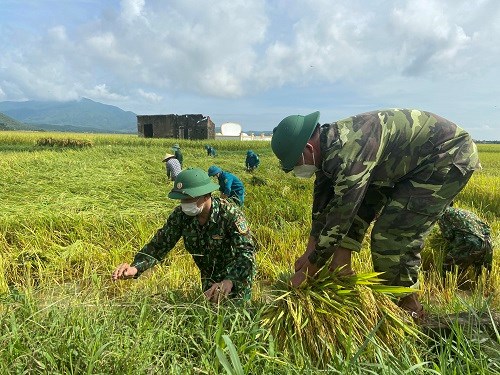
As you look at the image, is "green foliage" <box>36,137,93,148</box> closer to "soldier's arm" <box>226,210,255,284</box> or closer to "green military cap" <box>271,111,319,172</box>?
"soldier's arm" <box>226,210,255,284</box>

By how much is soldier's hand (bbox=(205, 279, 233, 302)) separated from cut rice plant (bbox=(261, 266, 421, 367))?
0.93ft

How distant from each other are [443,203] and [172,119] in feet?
114

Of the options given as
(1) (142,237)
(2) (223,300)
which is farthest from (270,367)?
(1) (142,237)

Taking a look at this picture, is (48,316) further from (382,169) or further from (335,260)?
(382,169)

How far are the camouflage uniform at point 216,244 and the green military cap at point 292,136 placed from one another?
68cm

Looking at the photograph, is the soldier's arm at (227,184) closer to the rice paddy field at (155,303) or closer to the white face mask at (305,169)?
the rice paddy field at (155,303)

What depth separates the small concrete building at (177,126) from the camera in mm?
33844

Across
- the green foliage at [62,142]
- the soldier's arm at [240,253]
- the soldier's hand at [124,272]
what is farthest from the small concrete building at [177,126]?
the soldier's hand at [124,272]

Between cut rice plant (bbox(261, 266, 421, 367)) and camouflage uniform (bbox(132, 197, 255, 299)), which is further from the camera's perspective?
camouflage uniform (bbox(132, 197, 255, 299))

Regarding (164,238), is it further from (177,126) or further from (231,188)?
(177,126)

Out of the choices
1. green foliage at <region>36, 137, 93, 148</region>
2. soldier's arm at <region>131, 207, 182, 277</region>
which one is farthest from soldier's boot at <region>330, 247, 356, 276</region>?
green foliage at <region>36, 137, 93, 148</region>

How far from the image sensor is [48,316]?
1839mm

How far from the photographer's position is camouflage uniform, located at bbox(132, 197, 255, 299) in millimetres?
2426

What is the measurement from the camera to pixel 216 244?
8.70ft
